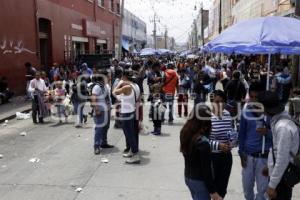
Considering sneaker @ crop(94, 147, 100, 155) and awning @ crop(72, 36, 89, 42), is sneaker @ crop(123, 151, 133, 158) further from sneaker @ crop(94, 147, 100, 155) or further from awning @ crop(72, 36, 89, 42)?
awning @ crop(72, 36, 89, 42)

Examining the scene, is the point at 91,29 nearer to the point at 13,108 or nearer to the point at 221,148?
the point at 13,108

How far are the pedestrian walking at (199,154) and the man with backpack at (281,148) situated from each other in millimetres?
549

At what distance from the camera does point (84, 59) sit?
935 inches

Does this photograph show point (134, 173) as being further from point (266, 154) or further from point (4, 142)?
point (4, 142)

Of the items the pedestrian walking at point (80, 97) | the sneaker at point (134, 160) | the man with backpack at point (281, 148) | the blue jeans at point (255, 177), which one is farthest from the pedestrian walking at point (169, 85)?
the man with backpack at point (281, 148)

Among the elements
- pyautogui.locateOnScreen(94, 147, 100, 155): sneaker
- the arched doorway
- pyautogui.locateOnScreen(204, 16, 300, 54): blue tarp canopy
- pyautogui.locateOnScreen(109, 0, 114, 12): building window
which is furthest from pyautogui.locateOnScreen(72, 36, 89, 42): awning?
pyautogui.locateOnScreen(204, 16, 300, 54): blue tarp canopy

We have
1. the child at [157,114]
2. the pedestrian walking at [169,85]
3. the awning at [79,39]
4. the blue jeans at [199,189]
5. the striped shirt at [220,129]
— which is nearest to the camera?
the blue jeans at [199,189]

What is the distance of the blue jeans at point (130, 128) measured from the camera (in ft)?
25.5

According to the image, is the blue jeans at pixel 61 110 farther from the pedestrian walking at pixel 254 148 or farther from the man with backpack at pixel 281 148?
the man with backpack at pixel 281 148

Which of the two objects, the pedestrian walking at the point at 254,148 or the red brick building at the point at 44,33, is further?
the red brick building at the point at 44,33

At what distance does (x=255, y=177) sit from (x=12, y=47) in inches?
605

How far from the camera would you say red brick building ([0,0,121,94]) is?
1781 centimetres

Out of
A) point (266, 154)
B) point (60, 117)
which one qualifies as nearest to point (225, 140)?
point (266, 154)

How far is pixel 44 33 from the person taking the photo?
22.4m
